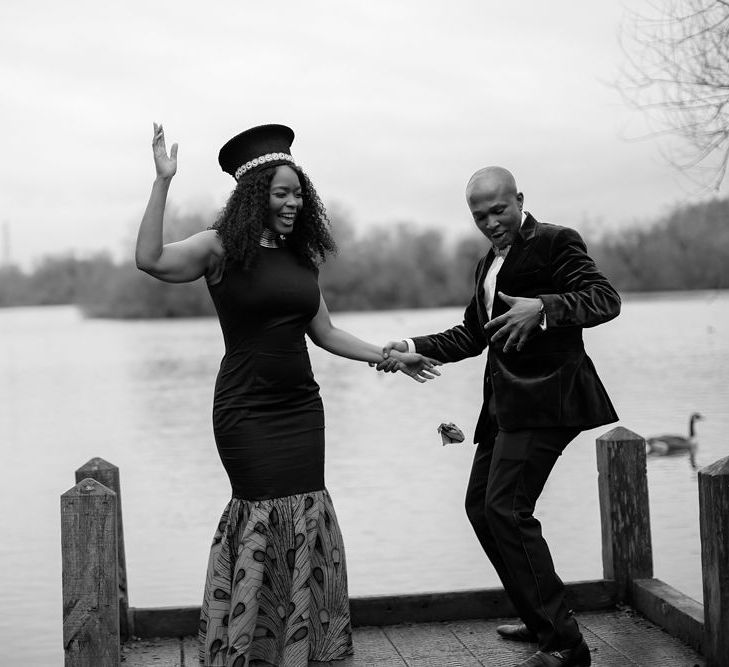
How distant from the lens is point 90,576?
417cm

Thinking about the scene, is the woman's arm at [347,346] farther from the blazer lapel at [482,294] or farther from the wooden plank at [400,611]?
the wooden plank at [400,611]

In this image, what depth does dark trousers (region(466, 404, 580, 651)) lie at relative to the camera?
14.0 ft

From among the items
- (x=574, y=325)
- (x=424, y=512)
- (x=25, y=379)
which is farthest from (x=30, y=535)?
(x=25, y=379)

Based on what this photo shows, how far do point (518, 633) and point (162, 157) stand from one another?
2.46m

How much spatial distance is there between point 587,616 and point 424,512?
26.3 ft

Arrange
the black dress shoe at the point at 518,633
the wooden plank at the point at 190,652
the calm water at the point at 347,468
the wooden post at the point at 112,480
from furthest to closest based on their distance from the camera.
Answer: the calm water at the point at 347,468
the wooden post at the point at 112,480
the black dress shoe at the point at 518,633
the wooden plank at the point at 190,652

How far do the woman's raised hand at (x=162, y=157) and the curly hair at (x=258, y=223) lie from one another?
0.33 metres

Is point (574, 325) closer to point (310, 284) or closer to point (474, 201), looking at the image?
point (474, 201)

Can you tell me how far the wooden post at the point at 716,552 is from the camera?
13.6 feet

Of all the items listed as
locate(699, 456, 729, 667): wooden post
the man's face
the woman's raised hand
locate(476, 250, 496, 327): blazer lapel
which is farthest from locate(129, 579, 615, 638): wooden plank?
the woman's raised hand

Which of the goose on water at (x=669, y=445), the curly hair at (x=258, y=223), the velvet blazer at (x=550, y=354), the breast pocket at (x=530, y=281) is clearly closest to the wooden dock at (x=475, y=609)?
the velvet blazer at (x=550, y=354)

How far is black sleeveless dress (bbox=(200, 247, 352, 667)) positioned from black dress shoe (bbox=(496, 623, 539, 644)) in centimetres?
90

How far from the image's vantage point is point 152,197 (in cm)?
408

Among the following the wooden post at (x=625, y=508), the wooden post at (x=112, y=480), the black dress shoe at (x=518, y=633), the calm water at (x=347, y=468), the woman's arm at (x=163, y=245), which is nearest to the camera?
the woman's arm at (x=163, y=245)
